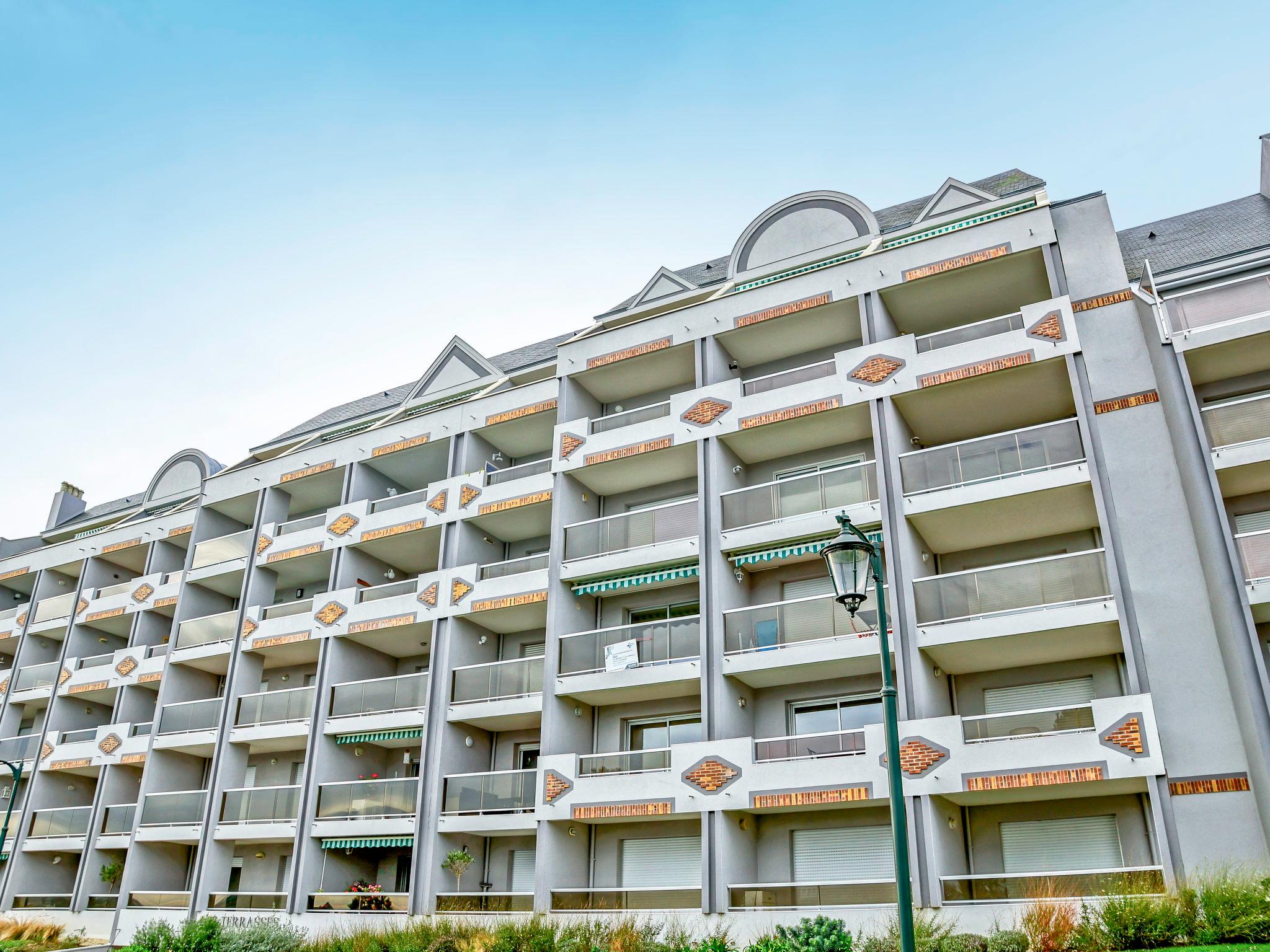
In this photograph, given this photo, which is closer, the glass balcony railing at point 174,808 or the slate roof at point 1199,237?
the slate roof at point 1199,237

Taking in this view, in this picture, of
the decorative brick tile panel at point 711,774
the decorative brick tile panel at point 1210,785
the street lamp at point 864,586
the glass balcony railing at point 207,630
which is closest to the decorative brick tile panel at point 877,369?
the decorative brick tile panel at point 711,774

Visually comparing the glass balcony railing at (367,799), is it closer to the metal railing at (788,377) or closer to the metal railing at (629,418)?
the metal railing at (629,418)

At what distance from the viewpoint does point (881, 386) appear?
812 inches

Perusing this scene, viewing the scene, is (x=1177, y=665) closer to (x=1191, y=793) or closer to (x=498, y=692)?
(x=1191, y=793)

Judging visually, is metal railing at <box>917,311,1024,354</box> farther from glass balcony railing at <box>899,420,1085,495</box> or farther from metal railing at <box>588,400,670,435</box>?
metal railing at <box>588,400,670,435</box>

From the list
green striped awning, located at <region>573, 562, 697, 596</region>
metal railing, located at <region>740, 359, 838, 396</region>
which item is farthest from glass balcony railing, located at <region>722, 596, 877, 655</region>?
metal railing, located at <region>740, 359, 838, 396</region>

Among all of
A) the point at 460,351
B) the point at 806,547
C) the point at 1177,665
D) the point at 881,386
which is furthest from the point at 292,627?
the point at 1177,665

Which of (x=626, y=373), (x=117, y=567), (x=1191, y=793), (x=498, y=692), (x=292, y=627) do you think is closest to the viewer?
(x=1191, y=793)

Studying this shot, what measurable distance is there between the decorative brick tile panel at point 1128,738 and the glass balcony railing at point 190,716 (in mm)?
23052

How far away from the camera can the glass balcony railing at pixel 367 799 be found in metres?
23.5

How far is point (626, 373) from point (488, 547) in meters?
6.16

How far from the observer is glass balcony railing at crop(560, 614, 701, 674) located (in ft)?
68.5

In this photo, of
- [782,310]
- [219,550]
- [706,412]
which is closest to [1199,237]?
[782,310]

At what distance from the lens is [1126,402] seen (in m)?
18.7
